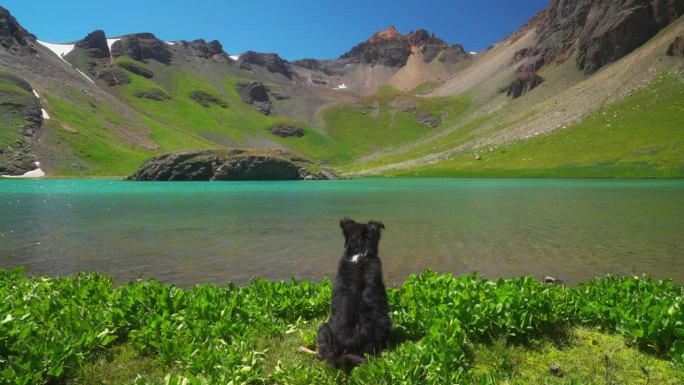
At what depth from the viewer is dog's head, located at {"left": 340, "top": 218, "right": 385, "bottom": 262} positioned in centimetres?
799

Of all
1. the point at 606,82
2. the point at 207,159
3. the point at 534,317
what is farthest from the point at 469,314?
the point at 606,82

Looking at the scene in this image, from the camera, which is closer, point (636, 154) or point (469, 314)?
point (469, 314)

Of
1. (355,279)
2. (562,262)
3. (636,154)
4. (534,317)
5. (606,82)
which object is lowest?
(562,262)

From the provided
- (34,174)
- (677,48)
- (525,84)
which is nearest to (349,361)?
(34,174)

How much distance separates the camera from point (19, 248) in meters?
20.0

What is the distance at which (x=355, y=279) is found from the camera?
7422 millimetres

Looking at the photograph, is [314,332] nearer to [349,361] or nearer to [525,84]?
[349,361]

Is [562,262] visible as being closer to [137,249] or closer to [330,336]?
[330,336]

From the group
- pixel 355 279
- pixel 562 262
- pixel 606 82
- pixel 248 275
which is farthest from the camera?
pixel 606 82

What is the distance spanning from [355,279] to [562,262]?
13.5 metres

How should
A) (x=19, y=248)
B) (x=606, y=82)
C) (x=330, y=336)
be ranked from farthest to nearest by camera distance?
(x=606, y=82) → (x=19, y=248) → (x=330, y=336)

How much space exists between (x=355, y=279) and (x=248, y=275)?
9.10 metres

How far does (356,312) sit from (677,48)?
167741 millimetres

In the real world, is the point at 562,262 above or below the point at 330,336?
below
